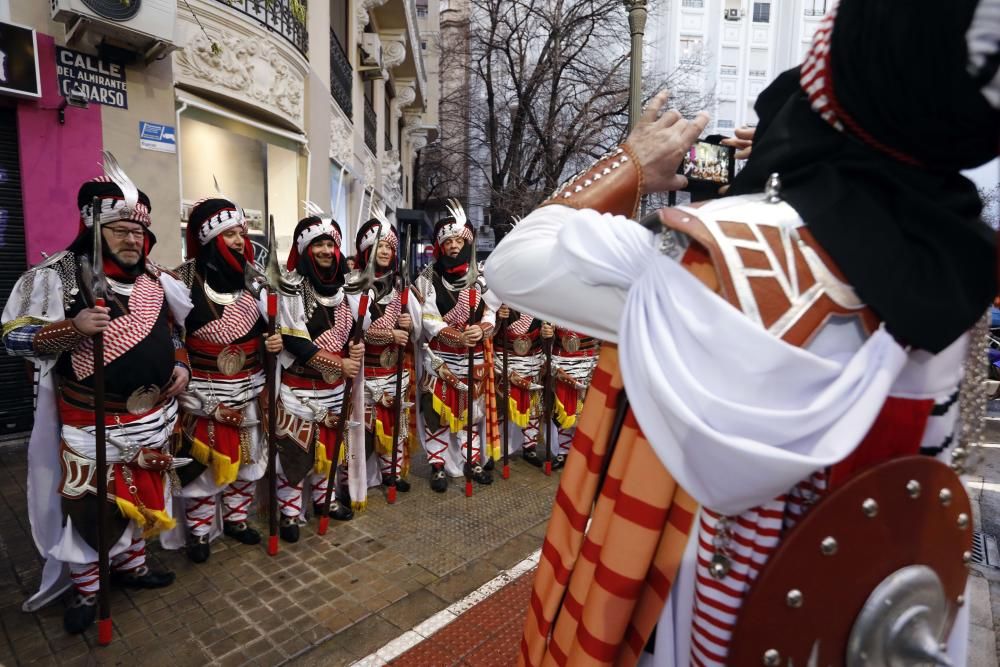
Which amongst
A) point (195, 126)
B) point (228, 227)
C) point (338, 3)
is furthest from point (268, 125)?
point (228, 227)

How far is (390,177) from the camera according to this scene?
17.9 m

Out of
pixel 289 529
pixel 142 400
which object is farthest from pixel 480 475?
pixel 142 400

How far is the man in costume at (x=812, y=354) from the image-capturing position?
761 mm

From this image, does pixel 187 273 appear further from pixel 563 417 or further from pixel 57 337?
pixel 563 417

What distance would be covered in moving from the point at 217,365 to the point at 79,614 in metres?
1.58

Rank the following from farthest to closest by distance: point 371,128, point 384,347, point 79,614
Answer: point 371,128, point 384,347, point 79,614

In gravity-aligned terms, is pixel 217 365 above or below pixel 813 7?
below

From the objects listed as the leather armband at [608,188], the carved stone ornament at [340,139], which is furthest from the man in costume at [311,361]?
the carved stone ornament at [340,139]

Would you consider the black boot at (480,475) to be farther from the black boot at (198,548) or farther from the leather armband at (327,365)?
the black boot at (198,548)

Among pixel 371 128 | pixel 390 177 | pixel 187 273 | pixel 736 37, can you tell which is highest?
pixel 736 37

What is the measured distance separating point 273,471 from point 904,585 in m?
3.90

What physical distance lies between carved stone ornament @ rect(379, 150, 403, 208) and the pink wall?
424 inches

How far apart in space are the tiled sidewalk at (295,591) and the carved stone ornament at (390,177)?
1365 cm

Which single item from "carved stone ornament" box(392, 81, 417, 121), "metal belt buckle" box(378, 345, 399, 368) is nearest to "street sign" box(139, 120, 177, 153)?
"metal belt buckle" box(378, 345, 399, 368)
